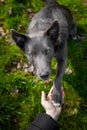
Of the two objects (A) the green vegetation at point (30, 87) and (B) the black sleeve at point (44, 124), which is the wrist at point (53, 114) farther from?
(A) the green vegetation at point (30, 87)

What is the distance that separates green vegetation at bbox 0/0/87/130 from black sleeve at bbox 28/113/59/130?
3.90ft

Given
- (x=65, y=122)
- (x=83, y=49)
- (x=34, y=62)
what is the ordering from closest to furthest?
(x=34, y=62) → (x=65, y=122) → (x=83, y=49)

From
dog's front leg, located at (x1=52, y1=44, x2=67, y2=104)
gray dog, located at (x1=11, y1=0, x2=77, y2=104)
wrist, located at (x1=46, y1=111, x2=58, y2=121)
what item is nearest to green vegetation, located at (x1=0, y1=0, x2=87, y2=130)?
dog's front leg, located at (x1=52, y1=44, x2=67, y2=104)

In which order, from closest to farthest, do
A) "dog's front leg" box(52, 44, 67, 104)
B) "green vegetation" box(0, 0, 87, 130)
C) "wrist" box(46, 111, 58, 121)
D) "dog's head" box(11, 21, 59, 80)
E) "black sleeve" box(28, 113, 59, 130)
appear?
"black sleeve" box(28, 113, 59, 130)
"dog's head" box(11, 21, 59, 80)
"wrist" box(46, 111, 58, 121)
"dog's front leg" box(52, 44, 67, 104)
"green vegetation" box(0, 0, 87, 130)

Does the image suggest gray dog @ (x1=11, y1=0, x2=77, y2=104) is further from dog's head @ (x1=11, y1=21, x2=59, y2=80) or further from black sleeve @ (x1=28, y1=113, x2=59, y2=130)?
black sleeve @ (x1=28, y1=113, x2=59, y2=130)

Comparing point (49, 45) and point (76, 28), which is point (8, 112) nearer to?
point (49, 45)

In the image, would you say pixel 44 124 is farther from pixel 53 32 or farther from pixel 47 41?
pixel 53 32

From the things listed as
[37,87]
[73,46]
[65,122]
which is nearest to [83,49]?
[73,46]

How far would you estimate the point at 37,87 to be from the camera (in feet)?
20.9

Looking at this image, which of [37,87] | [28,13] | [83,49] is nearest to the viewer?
[37,87]

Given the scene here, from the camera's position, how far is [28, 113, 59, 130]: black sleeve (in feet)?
14.9

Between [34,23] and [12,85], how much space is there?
4.40ft

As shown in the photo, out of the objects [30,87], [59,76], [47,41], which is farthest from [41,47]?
[30,87]

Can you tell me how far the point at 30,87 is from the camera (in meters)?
6.43
